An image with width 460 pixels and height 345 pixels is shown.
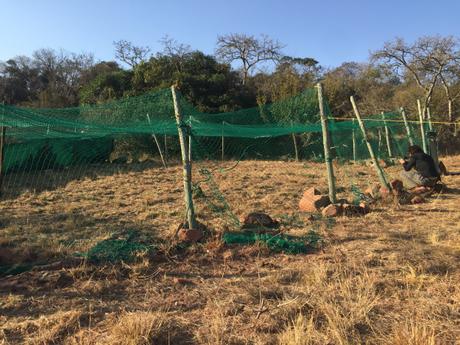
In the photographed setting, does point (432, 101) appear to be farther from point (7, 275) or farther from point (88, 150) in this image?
point (7, 275)

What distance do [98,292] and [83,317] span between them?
505 mm

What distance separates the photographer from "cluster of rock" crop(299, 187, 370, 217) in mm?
6223

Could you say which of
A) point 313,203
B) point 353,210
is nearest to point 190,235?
point 313,203

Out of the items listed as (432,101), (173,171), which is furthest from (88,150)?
(432,101)

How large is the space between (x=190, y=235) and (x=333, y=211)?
2315mm

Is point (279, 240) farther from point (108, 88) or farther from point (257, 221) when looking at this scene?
point (108, 88)

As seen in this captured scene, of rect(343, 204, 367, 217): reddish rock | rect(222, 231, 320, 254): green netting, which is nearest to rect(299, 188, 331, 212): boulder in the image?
rect(343, 204, 367, 217): reddish rock

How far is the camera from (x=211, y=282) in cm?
382

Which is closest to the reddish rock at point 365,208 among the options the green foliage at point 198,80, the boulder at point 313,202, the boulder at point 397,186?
the boulder at point 313,202

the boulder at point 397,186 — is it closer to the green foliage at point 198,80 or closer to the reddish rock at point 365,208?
the reddish rock at point 365,208

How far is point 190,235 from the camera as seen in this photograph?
190 inches

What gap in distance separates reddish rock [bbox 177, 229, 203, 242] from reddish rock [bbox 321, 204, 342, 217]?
2.12 m

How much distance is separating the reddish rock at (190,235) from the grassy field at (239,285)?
147mm

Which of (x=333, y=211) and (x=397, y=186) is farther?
(x=397, y=186)
